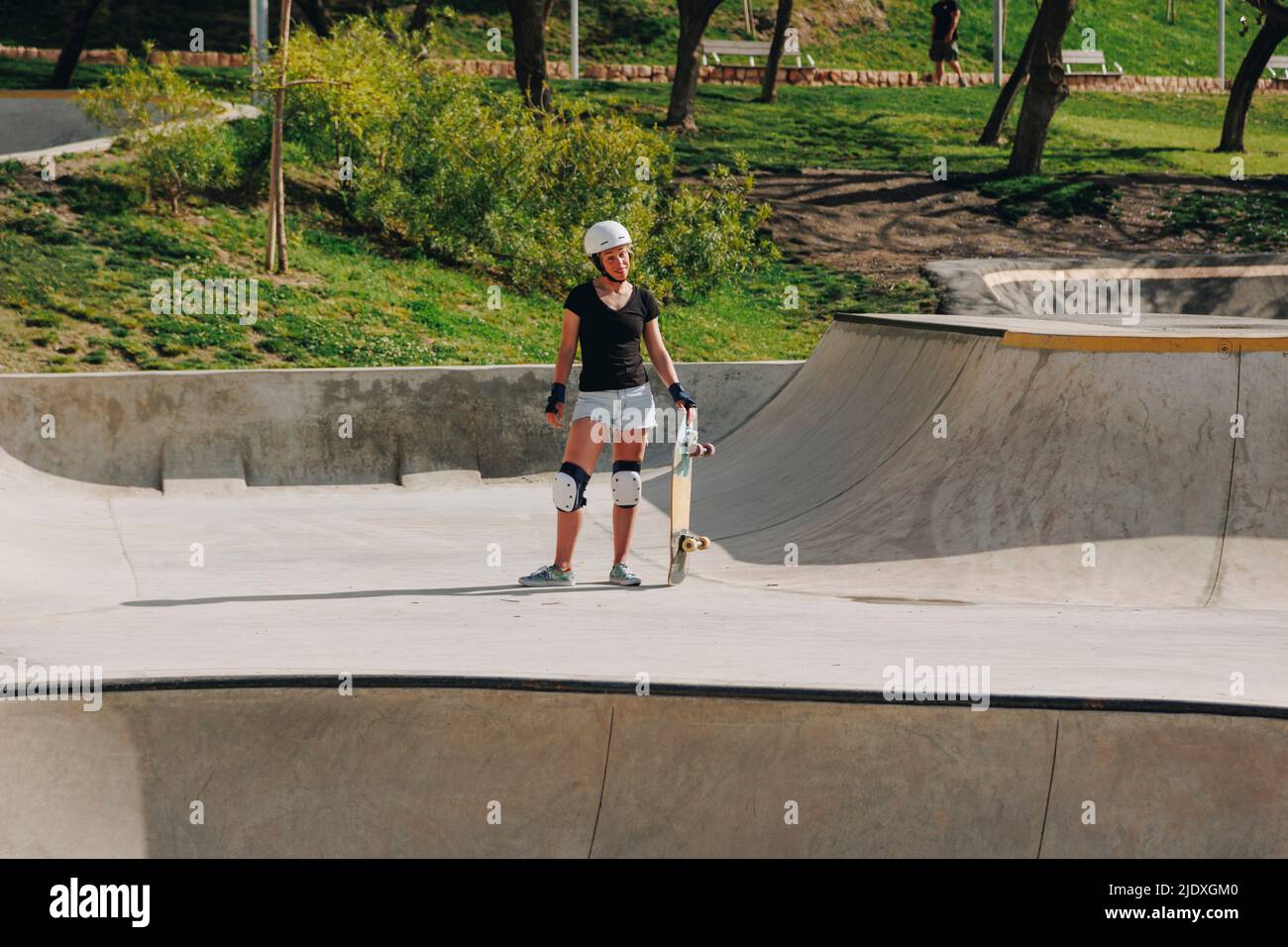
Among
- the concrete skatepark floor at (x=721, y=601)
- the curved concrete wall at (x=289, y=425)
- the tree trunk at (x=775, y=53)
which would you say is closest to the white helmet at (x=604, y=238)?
the concrete skatepark floor at (x=721, y=601)

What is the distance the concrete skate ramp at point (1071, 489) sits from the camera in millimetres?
7508

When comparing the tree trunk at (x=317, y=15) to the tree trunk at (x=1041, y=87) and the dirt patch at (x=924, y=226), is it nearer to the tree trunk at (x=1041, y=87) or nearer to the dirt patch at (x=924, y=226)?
the dirt patch at (x=924, y=226)

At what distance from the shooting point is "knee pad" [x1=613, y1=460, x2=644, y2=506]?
285 inches

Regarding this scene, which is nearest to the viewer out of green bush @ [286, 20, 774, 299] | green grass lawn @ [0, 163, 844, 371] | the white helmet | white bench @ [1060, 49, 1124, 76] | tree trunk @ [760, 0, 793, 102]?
the white helmet

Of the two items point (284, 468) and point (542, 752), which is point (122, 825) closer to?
point (542, 752)

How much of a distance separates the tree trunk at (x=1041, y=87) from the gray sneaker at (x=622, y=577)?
63.7 ft

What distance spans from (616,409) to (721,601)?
112 centimetres

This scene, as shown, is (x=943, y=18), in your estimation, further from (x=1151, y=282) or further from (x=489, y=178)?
(x=489, y=178)

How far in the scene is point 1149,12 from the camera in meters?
46.7

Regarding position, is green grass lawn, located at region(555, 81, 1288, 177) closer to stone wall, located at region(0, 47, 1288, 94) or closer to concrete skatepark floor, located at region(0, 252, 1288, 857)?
stone wall, located at region(0, 47, 1288, 94)

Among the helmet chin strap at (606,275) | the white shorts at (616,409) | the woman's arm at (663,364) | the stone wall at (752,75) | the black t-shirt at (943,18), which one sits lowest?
the white shorts at (616,409)

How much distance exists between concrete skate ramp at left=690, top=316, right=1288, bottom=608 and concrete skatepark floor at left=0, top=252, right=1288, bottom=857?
23 mm

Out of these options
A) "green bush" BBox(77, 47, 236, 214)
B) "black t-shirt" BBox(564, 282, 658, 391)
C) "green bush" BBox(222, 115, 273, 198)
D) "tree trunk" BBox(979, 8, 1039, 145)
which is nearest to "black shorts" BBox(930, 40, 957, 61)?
"tree trunk" BBox(979, 8, 1039, 145)

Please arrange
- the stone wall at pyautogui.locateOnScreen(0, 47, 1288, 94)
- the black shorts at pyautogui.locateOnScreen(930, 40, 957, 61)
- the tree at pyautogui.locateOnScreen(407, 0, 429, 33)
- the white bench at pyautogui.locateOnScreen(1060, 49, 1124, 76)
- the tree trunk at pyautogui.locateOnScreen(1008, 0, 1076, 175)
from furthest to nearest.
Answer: the white bench at pyautogui.locateOnScreen(1060, 49, 1124, 76), the black shorts at pyautogui.locateOnScreen(930, 40, 957, 61), the stone wall at pyautogui.locateOnScreen(0, 47, 1288, 94), the tree at pyautogui.locateOnScreen(407, 0, 429, 33), the tree trunk at pyautogui.locateOnScreen(1008, 0, 1076, 175)
